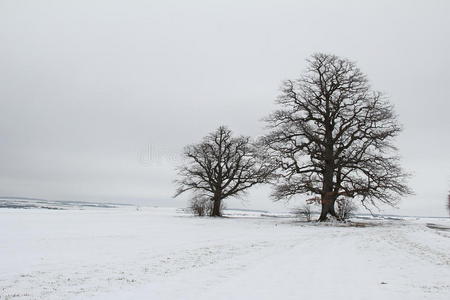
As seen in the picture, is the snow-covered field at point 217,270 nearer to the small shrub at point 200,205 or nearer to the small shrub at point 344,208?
the small shrub at point 344,208

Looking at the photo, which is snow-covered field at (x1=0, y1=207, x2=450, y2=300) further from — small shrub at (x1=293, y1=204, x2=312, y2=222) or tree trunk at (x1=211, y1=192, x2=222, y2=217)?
tree trunk at (x1=211, y1=192, x2=222, y2=217)

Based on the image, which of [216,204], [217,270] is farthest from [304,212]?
[217,270]

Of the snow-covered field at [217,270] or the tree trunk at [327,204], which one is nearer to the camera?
the snow-covered field at [217,270]

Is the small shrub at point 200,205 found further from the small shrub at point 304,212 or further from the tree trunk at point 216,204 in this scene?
the small shrub at point 304,212

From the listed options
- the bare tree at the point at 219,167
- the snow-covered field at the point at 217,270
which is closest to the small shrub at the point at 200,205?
the bare tree at the point at 219,167

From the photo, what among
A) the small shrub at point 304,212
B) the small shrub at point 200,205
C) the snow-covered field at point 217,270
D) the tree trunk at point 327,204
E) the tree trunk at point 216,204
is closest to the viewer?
the snow-covered field at point 217,270

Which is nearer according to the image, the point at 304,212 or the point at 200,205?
the point at 304,212

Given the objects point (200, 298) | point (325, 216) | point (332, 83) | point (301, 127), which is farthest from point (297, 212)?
point (200, 298)

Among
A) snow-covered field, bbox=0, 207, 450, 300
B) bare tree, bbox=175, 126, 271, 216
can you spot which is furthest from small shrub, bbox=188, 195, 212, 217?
snow-covered field, bbox=0, 207, 450, 300

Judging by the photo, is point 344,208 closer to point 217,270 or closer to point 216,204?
point 216,204

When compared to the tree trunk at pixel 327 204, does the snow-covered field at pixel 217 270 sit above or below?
below

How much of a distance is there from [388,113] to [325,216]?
1024 cm

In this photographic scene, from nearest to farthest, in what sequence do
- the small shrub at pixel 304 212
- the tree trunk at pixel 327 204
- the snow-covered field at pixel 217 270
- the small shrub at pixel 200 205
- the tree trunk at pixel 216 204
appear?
the snow-covered field at pixel 217 270, the tree trunk at pixel 327 204, the small shrub at pixel 304 212, the tree trunk at pixel 216 204, the small shrub at pixel 200 205

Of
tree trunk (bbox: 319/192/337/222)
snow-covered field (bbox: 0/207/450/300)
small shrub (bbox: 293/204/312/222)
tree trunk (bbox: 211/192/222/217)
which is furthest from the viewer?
tree trunk (bbox: 211/192/222/217)
